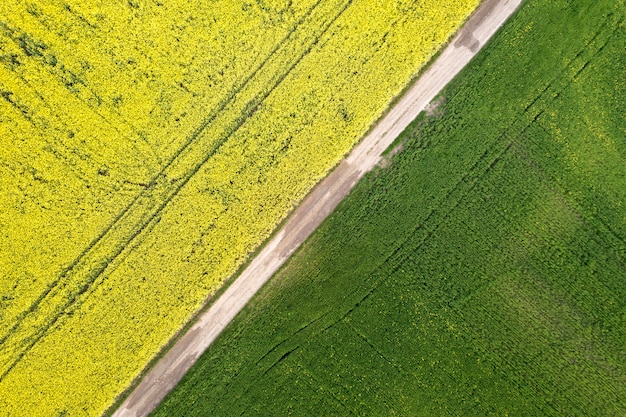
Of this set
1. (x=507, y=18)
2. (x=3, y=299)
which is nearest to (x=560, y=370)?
(x=507, y=18)

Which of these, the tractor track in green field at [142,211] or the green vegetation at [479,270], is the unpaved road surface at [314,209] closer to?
the green vegetation at [479,270]

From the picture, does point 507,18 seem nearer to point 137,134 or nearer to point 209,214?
point 209,214

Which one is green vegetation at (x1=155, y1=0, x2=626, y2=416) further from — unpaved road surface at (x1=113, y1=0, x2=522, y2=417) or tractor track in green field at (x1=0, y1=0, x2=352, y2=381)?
tractor track in green field at (x1=0, y1=0, x2=352, y2=381)

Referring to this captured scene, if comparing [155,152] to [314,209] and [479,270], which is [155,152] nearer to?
[314,209]

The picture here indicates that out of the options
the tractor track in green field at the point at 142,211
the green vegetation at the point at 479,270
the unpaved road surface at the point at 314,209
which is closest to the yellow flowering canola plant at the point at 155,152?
the tractor track in green field at the point at 142,211

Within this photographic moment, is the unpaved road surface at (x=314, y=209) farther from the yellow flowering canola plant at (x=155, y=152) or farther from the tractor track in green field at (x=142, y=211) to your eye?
the tractor track in green field at (x=142, y=211)

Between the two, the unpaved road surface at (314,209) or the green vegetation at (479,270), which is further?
the unpaved road surface at (314,209)
